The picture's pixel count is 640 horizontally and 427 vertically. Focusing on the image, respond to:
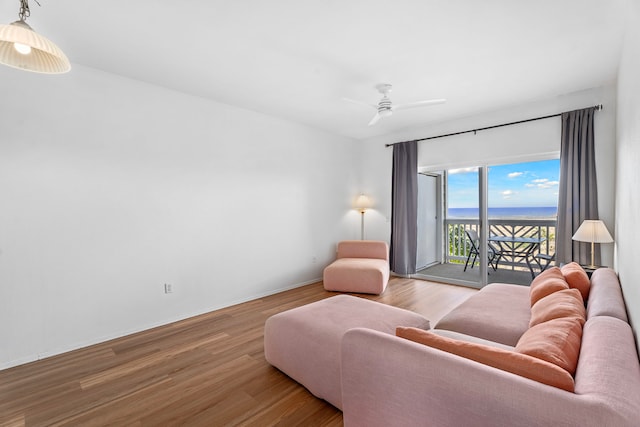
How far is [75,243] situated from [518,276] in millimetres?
5583

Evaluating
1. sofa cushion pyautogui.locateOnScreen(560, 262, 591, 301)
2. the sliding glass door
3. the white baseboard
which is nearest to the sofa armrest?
sofa cushion pyautogui.locateOnScreen(560, 262, 591, 301)

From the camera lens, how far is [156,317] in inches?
126

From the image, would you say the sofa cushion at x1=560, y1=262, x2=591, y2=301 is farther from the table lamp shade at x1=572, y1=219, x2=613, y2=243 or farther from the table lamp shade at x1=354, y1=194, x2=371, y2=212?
the table lamp shade at x1=354, y1=194, x2=371, y2=212

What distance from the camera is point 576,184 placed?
349 cm

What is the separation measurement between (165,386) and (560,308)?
2616mm

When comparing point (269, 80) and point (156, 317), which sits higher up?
point (269, 80)

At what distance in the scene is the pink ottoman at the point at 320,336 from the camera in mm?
1850

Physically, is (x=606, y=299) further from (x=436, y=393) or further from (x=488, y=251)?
(x=488, y=251)

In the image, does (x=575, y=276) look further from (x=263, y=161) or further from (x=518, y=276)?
(x=263, y=161)

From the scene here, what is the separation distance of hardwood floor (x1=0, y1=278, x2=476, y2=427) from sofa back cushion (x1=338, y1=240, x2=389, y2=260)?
2284 mm

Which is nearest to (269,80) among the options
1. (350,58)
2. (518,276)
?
(350,58)

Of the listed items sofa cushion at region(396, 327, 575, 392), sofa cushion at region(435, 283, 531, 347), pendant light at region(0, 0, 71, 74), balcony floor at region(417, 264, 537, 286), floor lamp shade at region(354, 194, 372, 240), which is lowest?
balcony floor at region(417, 264, 537, 286)

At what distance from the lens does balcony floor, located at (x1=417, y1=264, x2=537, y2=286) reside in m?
4.34

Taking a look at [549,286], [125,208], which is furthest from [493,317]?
[125,208]
